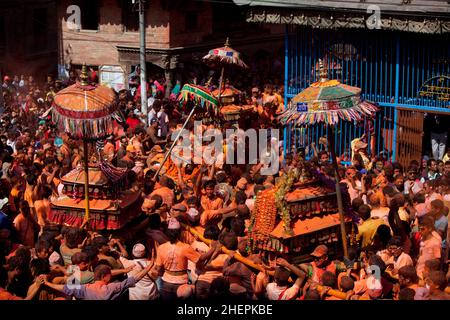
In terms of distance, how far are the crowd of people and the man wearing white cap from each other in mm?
14

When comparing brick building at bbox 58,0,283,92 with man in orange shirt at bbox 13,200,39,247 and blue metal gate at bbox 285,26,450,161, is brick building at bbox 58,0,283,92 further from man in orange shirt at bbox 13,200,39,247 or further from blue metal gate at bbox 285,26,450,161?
man in orange shirt at bbox 13,200,39,247

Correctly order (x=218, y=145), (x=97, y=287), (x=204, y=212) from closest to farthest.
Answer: (x=97, y=287) → (x=204, y=212) → (x=218, y=145)

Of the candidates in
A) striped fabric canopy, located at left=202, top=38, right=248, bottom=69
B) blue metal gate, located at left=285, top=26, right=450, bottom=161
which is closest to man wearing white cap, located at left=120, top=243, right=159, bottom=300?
striped fabric canopy, located at left=202, top=38, right=248, bottom=69

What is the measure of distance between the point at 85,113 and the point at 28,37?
66.9ft

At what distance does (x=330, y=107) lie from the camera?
10930mm

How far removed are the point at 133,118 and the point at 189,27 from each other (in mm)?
6759

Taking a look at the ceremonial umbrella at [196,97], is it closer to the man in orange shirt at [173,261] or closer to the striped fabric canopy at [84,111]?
the striped fabric canopy at [84,111]

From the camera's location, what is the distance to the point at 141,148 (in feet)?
55.4

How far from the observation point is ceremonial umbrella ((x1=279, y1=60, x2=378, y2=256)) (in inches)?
427

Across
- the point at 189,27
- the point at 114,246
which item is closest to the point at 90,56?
the point at 189,27

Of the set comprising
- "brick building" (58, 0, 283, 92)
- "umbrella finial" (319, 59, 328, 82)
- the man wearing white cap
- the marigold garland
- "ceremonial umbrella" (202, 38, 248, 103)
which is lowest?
the man wearing white cap

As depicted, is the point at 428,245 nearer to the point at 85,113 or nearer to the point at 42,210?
the point at 85,113

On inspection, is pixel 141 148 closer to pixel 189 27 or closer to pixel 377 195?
pixel 377 195

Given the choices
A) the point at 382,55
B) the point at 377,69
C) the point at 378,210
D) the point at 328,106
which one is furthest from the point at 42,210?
the point at 382,55
